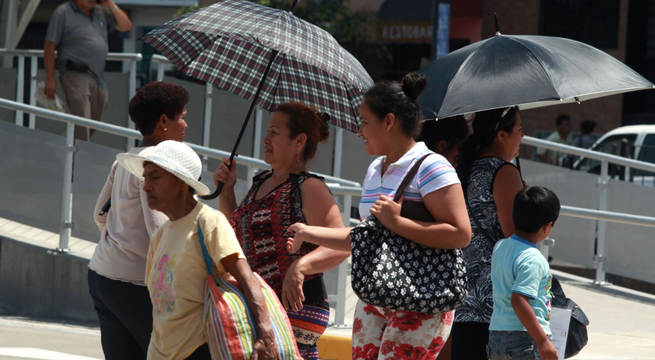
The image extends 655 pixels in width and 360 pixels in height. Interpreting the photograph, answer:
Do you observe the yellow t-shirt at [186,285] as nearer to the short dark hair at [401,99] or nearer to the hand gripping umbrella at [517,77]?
the short dark hair at [401,99]

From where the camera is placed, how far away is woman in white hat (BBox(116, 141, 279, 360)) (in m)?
3.15

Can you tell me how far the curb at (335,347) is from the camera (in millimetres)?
6809

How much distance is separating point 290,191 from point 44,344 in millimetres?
3986

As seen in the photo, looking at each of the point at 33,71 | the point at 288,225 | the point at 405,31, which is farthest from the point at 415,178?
the point at 405,31

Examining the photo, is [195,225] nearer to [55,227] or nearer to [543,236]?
[543,236]

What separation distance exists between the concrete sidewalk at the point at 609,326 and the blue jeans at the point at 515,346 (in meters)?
3.08

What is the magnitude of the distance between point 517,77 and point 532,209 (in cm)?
67

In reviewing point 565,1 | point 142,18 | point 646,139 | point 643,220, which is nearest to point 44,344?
point 643,220

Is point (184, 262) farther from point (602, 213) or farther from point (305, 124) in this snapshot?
point (602, 213)

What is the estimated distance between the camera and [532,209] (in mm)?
3793

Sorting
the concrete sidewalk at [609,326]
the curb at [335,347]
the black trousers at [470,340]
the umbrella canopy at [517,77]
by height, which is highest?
the umbrella canopy at [517,77]

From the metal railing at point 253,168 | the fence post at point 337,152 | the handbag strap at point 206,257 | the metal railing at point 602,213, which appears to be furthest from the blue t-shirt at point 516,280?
the fence post at point 337,152

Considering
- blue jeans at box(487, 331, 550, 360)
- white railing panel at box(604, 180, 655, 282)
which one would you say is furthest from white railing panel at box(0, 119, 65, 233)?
white railing panel at box(604, 180, 655, 282)

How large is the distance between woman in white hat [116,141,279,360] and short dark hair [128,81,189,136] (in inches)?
27.7
